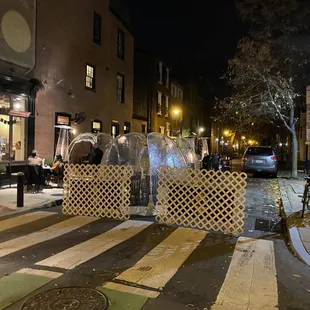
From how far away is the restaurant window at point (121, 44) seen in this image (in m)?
22.6

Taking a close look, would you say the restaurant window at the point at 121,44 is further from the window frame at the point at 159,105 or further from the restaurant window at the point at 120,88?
the window frame at the point at 159,105

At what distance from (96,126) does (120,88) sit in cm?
405

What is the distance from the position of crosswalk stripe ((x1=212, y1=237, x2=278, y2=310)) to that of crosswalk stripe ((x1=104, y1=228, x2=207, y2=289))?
81cm

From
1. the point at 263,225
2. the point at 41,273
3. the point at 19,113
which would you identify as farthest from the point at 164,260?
the point at 19,113

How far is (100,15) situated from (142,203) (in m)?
14.1

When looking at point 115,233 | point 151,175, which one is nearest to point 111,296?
point 115,233

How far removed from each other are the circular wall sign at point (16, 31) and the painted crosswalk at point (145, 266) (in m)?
8.69

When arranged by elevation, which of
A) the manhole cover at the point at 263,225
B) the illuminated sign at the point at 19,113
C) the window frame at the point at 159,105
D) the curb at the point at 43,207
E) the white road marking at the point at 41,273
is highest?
the window frame at the point at 159,105

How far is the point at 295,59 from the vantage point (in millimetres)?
16906

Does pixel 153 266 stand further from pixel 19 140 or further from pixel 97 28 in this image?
pixel 97 28

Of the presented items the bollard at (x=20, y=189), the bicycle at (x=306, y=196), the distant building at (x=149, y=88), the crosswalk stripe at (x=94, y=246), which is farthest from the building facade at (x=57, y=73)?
the bicycle at (x=306, y=196)

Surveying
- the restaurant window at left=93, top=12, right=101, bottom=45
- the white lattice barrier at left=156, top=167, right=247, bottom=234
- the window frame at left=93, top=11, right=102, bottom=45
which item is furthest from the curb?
the restaurant window at left=93, top=12, right=101, bottom=45

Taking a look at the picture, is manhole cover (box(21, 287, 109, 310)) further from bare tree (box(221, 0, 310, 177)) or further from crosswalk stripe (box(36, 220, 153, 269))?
bare tree (box(221, 0, 310, 177))

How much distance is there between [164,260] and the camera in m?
5.77
